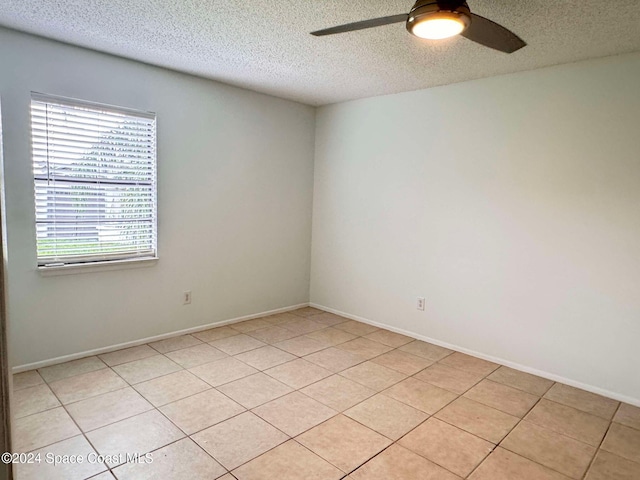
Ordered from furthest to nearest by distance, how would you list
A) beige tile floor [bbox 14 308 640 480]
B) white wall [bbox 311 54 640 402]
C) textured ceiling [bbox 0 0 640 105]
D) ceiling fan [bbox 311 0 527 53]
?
white wall [bbox 311 54 640 402] → textured ceiling [bbox 0 0 640 105] → beige tile floor [bbox 14 308 640 480] → ceiling fan [bbox 311 0 527 53]

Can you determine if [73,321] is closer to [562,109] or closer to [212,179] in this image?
[212,179]

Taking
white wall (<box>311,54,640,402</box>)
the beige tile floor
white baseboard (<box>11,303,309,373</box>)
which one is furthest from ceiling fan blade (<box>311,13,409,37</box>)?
white baseboard (<box>11,303,309,373</box>)

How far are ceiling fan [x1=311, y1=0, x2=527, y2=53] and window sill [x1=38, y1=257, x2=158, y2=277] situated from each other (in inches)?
96.8

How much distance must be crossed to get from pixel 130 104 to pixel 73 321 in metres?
1.81

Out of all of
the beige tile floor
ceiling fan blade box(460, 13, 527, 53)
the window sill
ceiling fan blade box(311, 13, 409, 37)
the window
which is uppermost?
ceiling fan blade box(311, 13, 409, 37)

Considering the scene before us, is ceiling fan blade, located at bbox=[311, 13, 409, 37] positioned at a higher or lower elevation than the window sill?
higher

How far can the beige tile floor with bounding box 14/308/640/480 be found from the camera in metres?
2.04

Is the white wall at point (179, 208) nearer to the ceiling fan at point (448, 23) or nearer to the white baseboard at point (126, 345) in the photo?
the white baseboard at point (126, 345)

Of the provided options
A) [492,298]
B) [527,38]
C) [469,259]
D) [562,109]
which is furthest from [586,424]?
[527,38]

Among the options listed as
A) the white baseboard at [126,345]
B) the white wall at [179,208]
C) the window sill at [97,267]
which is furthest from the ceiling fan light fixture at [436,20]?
the white baseboard at [126,345]

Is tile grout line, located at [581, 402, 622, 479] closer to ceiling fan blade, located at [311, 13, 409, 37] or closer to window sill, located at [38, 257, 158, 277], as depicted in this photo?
ceiling fan blade, located at [311, 13, 409, 37]

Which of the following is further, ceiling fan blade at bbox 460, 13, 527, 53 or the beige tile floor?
the beige tile floor

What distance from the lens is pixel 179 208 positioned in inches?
145

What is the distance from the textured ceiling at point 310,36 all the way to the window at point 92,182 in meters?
0.54
